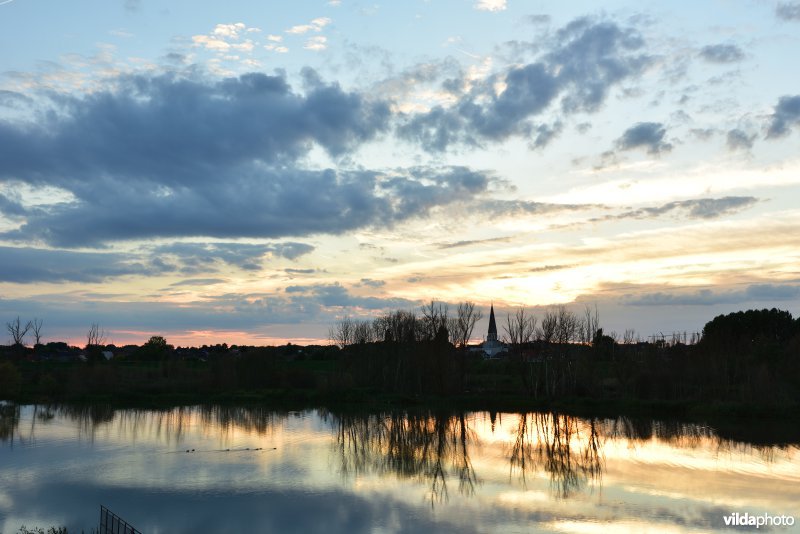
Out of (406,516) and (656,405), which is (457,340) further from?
(406,516)

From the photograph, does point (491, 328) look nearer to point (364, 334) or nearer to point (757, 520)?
point (364, 334)

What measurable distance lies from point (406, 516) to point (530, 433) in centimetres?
1819

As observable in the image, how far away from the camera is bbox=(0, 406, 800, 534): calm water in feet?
52.9

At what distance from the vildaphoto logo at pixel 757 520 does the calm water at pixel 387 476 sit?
0.24 m

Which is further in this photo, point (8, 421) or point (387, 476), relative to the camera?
point (8, 421)

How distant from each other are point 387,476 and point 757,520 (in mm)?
10837

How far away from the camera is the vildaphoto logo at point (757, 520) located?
51.4ft

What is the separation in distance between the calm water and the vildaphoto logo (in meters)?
0.24

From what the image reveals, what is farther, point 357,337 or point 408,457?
point 357,337

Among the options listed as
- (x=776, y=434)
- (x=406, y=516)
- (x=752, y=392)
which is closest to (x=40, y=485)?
(x=406, y=516)

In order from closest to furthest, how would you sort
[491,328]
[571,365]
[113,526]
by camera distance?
1. [113,526]
2. [571,365]
3. [491,328]

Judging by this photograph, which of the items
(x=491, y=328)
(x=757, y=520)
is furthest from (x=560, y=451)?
(x=491, y=328)

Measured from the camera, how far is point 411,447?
28.3 meters

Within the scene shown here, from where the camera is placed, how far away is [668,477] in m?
21.4
